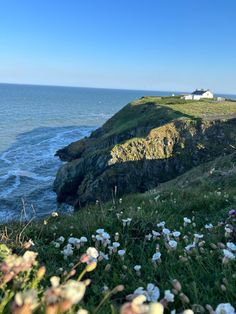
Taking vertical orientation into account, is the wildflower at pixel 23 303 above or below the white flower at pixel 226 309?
above

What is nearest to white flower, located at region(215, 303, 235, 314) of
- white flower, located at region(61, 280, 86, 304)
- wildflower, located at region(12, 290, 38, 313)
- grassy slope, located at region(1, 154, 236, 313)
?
grassy slope, located at region(1, 154, 236, 313)

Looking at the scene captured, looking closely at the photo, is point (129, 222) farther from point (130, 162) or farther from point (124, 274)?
point (130, 162)

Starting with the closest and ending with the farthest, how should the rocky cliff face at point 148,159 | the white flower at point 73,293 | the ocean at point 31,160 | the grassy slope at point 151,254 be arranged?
the white flower at point 73,293 < the grassy slope at point 151,254 < the rocky cliff face at point 148,159 < the ocean at point 31,160

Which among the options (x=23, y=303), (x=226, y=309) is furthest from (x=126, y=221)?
(x=23, y=303)

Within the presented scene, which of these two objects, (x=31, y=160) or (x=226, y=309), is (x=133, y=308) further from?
(x=31, y=160)

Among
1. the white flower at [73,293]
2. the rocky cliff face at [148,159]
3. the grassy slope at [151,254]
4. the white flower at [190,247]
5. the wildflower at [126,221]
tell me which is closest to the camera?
the white flower at [73,293]

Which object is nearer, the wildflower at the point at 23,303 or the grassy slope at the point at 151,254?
the wildflower at the point at 23,303

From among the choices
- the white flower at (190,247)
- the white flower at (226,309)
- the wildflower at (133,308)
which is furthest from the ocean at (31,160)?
the wildflower at (133,308)

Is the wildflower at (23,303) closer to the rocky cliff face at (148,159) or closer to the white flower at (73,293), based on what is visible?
the white flower at (73,293)

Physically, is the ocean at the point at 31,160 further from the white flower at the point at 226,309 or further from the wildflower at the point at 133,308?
the wildflower at the point at 133,308

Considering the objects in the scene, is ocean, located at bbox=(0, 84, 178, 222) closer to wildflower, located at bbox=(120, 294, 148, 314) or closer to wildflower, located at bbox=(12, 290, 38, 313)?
wildflower, located at bbox=(12, 290, 38, 313)

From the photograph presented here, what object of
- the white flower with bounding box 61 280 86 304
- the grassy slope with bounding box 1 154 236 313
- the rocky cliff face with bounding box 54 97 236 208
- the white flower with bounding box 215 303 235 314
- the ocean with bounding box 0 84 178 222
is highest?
the white flower with bounding box 61 280 86 304

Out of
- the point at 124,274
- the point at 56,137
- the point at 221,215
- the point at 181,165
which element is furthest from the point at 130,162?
the point at 56,137

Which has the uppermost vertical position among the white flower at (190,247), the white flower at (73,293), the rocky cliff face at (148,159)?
the white flower at (73,293)
